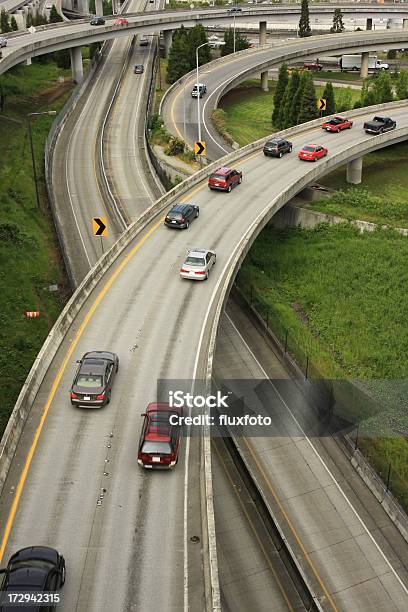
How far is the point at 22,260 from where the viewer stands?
50.7 meters

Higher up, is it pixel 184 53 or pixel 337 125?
pixel 184 53

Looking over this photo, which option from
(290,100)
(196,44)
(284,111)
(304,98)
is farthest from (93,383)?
(196,44)

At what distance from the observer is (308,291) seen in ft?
167

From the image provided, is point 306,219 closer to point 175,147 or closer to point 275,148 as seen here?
point 275,148

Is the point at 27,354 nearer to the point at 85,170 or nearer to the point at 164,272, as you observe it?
the point at 164,272

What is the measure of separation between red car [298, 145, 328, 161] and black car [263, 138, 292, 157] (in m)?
1.73

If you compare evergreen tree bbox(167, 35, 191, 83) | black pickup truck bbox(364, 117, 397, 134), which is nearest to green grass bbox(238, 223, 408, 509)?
black pickup truck bbox(364, 117, 397, 134)

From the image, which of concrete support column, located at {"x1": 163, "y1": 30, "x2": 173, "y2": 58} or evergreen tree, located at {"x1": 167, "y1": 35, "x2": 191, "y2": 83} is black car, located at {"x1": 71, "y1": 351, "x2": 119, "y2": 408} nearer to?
evergreen tree, located at {"x1": 167, "y1": 35, "x2": 191, "y2": 83}

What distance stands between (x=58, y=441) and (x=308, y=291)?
28.4 meters

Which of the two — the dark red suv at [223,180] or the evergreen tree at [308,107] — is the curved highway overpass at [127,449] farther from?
the evergreen tree at [308,107]

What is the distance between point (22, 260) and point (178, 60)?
2281 inches

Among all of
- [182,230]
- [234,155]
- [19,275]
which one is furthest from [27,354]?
[234,155]

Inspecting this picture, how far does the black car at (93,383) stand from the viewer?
2841cm

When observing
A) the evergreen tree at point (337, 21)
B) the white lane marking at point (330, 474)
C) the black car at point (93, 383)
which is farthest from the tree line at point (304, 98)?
the black car at point (93, 383)
